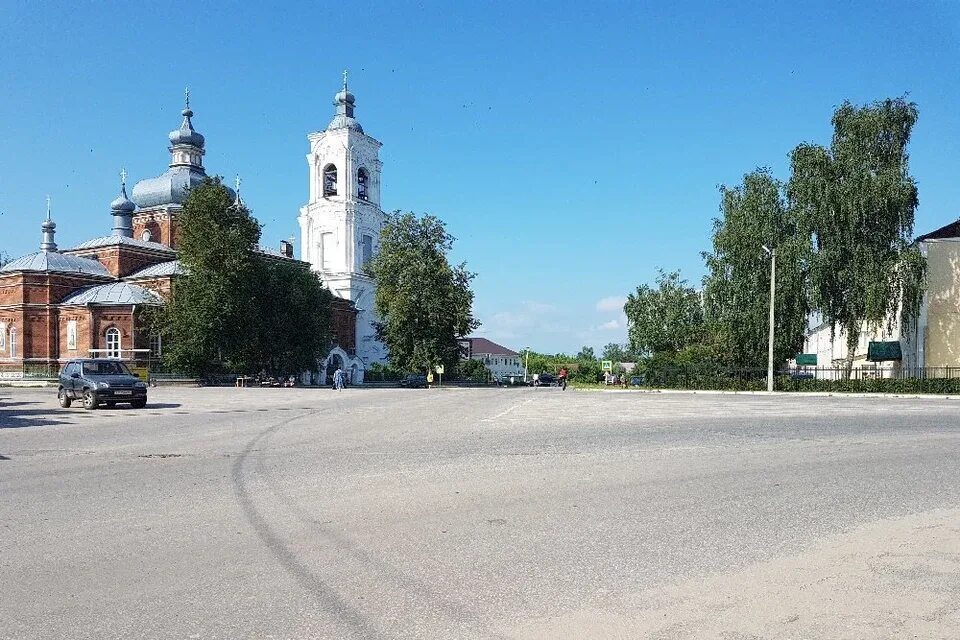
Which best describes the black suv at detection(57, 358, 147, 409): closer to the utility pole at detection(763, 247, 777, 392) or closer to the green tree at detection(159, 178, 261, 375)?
the green tree at detection(159, 178, 261, 375)

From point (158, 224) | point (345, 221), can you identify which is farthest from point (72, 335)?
point (345, 221)

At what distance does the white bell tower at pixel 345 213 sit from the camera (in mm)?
83062

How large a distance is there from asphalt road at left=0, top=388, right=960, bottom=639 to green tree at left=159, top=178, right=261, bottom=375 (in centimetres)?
3481

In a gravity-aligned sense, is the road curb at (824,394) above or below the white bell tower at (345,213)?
below

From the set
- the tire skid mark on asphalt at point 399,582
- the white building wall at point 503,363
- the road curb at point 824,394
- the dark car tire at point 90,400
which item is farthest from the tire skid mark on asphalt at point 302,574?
the white building wall at point 503,363

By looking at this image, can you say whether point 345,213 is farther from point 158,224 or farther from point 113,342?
point 113,342

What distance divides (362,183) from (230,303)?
39420 millimetres

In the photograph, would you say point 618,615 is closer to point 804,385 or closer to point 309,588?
point 309,588

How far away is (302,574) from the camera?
19.2 ft

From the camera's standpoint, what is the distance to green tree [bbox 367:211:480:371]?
61.6 m

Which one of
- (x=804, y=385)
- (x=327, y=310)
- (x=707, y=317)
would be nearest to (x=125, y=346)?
(x=327, y=310)

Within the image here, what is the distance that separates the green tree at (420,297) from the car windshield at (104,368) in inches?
1353

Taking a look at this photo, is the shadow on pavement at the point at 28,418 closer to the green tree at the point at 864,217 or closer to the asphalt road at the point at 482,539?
the asphalt road at the point at 482,539

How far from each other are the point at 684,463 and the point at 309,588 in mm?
7904
